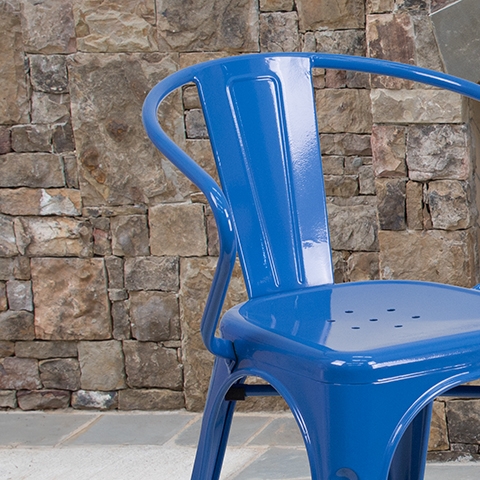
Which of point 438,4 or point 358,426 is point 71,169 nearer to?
point 438,4

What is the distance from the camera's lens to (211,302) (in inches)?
48.5

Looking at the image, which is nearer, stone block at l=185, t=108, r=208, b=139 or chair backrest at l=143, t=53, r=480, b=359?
chair backrest at l=143, t=53, r=480, b=359

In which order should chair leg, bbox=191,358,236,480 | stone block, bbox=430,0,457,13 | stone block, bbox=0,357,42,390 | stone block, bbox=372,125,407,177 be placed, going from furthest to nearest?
stone block, bbox=0,357,42,390
stone block, bbox=372,125,407,177
stone block, bbox=430,0,457,13
chair leg, bbox=191,358,236,480

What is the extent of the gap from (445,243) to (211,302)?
3.77 feet

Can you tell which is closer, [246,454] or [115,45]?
[246,454]

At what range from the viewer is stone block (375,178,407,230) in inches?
88.4

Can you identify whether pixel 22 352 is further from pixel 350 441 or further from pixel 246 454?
pixel 350 441

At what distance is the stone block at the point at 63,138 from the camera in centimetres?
274

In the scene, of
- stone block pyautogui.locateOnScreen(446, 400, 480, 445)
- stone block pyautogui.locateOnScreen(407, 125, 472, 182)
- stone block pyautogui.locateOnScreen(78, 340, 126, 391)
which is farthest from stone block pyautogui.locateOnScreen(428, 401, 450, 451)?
stone block pyautogui.locateOnScreen(78, 340, 126, 391)

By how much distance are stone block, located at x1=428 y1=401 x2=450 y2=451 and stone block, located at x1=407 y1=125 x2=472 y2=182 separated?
0.60 metres

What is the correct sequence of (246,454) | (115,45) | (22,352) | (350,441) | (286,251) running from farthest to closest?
(22,352) < (115,45) < (246,454) < (286,251) < (350,441)

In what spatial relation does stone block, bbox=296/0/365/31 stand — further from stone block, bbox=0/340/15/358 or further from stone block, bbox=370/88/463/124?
stone block, bbox=0/340/15/358

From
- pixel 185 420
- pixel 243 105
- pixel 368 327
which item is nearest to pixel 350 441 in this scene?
pixel 368 327

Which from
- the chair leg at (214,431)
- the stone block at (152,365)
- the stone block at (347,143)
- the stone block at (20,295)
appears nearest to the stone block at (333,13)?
the stone block at (347,143)
